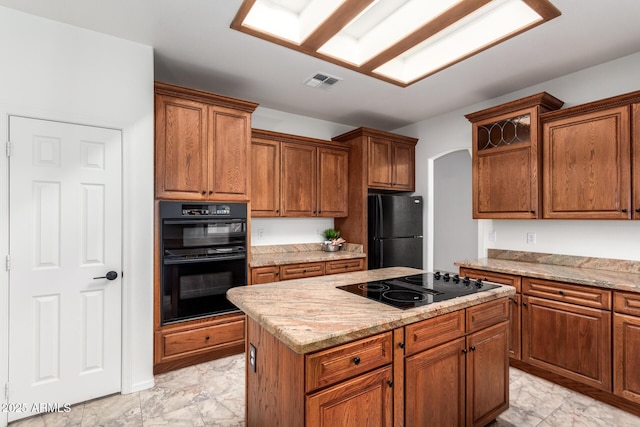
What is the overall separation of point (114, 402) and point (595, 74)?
189 inches

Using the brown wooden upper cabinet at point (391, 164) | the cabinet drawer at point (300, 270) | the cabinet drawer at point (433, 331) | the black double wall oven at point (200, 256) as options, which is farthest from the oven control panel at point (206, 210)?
the cabinet drawer at point (433, 331)

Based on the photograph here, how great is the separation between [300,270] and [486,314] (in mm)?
2006

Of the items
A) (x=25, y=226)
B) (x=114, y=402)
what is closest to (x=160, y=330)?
(x=114, y=402)

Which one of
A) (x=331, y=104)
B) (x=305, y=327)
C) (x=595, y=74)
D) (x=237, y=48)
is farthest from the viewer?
(x=331, y=104)

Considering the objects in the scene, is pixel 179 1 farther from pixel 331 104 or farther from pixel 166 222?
pixel 331 104

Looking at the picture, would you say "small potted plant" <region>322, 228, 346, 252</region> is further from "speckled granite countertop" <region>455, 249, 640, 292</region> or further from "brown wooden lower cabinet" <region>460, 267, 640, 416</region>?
"brown wooden lower cabinet" <region>460, 267, 640, 416</region>

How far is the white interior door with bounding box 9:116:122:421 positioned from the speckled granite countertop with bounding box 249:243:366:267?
1.29 meters

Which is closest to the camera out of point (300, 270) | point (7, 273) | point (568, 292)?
point (7, 273)

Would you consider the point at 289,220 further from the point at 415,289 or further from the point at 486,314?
the point at 486,314

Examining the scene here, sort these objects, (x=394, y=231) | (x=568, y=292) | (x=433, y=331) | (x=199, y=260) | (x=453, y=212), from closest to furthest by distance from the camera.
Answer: (x=433, y=331) → (x=568, y=292) → (x=199, y=260) → (x=394, y=231) → (x=453, y=212)

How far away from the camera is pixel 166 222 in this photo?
2.72m

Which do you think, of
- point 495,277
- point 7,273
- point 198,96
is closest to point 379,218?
point 495,277

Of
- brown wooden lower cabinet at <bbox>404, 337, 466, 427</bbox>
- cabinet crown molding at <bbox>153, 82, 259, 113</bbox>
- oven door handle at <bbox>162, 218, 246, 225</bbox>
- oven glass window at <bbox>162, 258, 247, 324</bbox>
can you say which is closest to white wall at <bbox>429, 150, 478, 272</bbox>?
cabinet crown molding at <bbox>153, 82, 259, 113</bbox>

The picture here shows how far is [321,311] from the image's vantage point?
1.50 m
